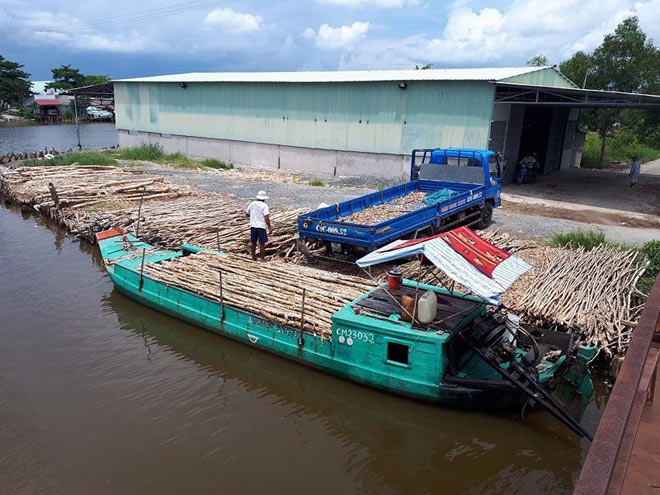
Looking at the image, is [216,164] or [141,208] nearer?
[141,208]

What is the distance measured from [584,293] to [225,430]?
765 centimetres

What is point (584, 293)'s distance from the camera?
1042 cm

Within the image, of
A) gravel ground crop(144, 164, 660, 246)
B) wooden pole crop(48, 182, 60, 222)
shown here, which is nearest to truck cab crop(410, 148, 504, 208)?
gravel ground crop(144, 164, 660, 246)

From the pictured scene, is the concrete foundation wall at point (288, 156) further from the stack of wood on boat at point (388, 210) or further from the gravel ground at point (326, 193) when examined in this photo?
the stack of wood on boat at point (388, 210)

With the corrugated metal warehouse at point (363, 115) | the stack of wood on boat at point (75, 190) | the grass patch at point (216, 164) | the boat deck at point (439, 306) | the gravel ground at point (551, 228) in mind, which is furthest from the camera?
the grass patch at point (216, 164)

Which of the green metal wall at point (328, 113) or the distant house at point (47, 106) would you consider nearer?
the green metal wall at point (328, 113)

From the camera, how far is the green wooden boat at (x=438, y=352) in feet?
25.4

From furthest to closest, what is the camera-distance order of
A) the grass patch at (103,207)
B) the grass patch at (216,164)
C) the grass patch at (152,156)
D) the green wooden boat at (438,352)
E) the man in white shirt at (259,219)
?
1. the grass patch at (152,156)
2. the grass patch at (216,164)
3. the grass patch at (103,207)
4. the man in white shirt at (259,219)
5. the green wooden boat at (438,352)

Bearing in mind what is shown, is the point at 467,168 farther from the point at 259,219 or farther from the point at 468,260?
the point at 468,260

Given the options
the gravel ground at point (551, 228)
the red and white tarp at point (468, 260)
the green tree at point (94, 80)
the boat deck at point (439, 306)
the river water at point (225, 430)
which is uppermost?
the green tree at point (94, 80)

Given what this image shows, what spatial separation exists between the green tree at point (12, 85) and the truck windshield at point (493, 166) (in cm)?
7492

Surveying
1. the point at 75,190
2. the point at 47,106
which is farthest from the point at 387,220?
the point at 47,106

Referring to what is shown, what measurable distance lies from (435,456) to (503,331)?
229cm

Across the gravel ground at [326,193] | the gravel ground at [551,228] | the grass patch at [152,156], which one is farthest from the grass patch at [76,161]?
the gravel ground at [551,228]
